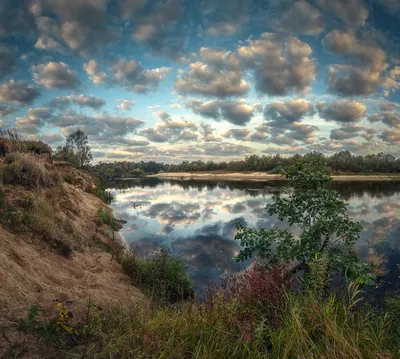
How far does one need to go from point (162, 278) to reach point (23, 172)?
31.4 feet

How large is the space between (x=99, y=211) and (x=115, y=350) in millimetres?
17848

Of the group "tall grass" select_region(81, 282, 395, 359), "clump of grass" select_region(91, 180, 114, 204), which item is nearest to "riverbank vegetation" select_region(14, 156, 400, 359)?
"tall grass" select_region(81, 282, 395, 359)

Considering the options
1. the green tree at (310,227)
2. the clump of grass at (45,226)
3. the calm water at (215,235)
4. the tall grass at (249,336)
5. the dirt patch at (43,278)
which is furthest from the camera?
the calm water at (215,235)

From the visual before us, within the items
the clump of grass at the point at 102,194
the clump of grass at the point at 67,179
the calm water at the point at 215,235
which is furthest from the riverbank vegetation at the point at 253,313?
the clump of grass at the point at 102,194

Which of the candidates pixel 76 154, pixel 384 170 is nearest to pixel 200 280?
pixel 76 154

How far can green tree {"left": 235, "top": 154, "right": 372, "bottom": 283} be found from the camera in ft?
21.5

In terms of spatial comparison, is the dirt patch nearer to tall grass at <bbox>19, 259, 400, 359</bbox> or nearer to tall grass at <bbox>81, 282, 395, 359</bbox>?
tall grass at <bbox>19, 259, 400, 359</bbox>

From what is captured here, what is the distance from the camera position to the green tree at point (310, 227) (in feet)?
21.5

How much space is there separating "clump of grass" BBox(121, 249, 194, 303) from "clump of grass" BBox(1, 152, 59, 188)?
723cm

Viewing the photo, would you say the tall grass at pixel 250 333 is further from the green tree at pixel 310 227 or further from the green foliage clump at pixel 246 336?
the green tree at pixel 310 227

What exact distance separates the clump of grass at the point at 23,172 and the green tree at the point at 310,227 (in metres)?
11.7

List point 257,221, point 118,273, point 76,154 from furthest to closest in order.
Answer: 1. point 76,154
2. point 257,221
3. point 118,273

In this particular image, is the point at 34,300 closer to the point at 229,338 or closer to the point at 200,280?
the point at 229,338

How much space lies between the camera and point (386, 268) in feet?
40.5
